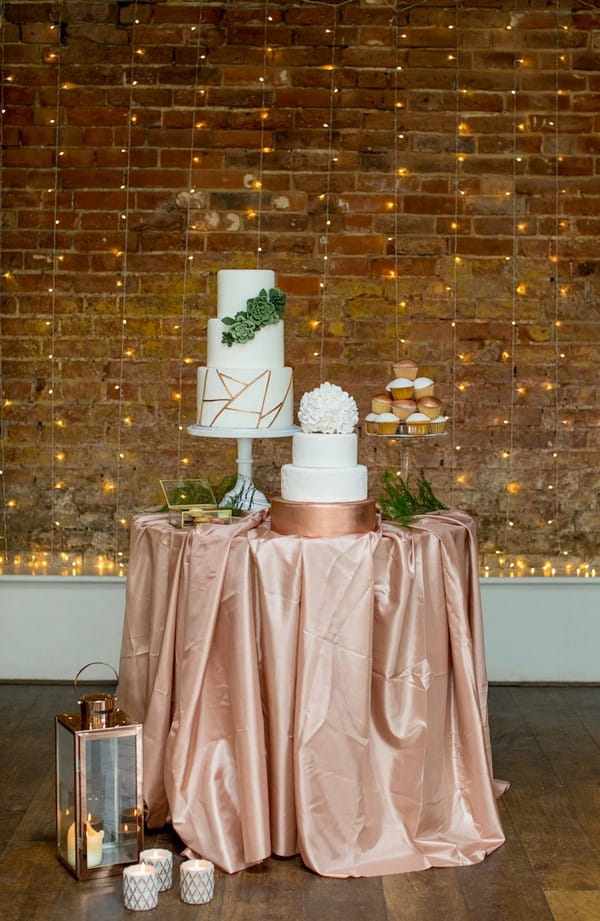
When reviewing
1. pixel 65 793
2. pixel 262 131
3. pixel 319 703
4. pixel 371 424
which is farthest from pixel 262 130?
pixel 65 793

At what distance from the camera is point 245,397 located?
334 cm

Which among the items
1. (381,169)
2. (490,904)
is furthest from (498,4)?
(490,904)

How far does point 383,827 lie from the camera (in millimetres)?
2824

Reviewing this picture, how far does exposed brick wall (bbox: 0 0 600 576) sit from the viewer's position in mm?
4723

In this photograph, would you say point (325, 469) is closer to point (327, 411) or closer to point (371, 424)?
point (327, 411)

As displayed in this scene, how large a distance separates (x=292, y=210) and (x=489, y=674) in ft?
6.56

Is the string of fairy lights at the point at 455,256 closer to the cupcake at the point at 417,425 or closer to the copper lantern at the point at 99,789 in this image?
the cupcake at the point at 417,425

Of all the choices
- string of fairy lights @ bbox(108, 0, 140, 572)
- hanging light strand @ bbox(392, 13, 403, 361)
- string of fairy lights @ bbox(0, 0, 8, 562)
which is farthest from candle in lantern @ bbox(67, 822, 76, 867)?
hanging light strand @ bbox(392, 13, 403, 361)

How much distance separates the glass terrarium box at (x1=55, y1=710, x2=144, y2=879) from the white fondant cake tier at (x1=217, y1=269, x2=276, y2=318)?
1220mm

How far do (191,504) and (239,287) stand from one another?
653 millimetres

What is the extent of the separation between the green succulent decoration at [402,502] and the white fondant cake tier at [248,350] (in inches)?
19.8

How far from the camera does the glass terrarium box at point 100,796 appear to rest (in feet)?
8.82

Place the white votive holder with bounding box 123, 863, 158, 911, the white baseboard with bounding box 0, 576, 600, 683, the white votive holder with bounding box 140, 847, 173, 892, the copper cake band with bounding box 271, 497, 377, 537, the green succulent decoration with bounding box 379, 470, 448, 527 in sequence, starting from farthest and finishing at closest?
the white baseboard with bounding box 0, 576, 600, 683
the green succulent decoration with bounding box 379, 470, 448, 527
the copper cake band with bounding box 271, 497, 377, 537
the white votive holder with bounding box 140, 847, 173, 892
the white votive holder with bounding box 123, 863, 158, 911

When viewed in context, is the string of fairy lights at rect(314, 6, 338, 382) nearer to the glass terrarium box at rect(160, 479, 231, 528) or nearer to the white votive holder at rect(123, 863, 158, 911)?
the glass terrarium box at rect(160, 479, 231, 528)
